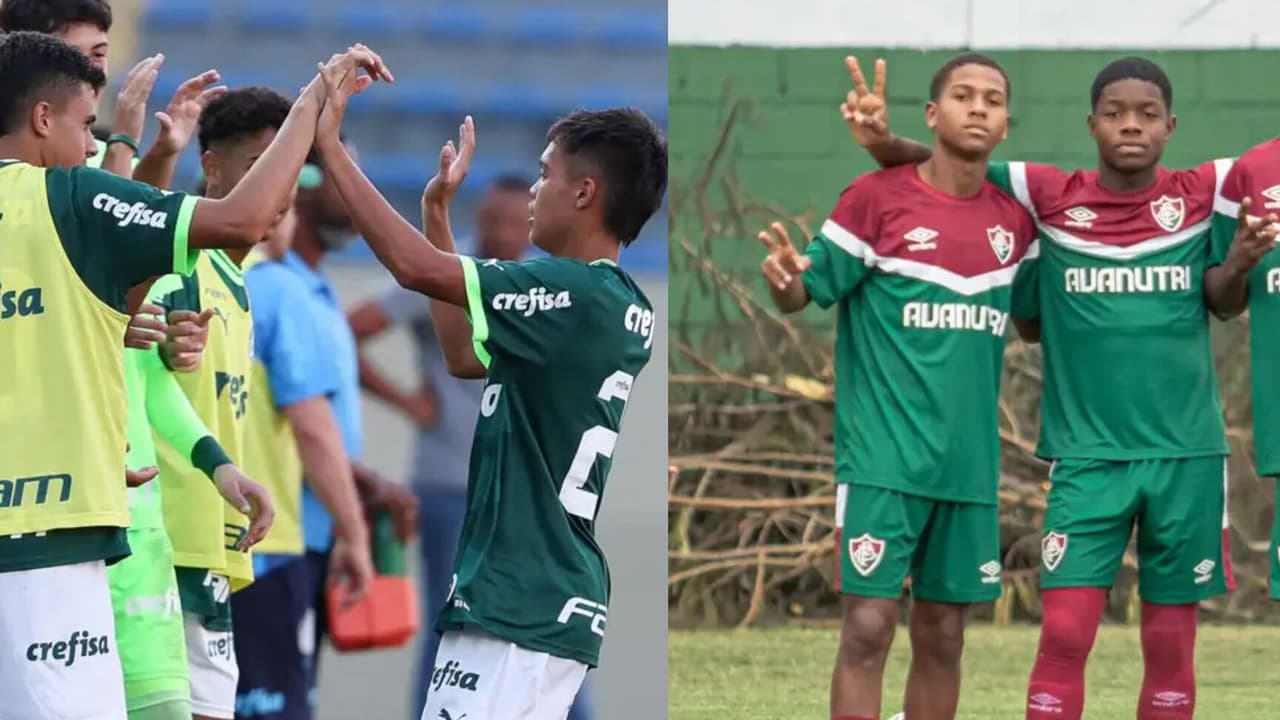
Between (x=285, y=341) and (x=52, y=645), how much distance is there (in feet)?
9.65

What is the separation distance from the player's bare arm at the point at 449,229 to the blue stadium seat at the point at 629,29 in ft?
11.2

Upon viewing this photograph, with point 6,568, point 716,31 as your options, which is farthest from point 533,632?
point 716,31

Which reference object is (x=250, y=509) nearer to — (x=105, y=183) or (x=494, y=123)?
(x=105, y=183)

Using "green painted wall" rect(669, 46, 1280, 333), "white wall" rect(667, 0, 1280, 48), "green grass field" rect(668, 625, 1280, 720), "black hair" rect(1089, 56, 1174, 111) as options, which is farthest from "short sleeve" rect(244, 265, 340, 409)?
"white wall" rect(667, 0, 1280, 48)

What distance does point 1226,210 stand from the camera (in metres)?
5.71

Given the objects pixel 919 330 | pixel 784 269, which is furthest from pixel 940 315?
pixel 784 269

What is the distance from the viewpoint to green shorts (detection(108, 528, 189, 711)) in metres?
4.56

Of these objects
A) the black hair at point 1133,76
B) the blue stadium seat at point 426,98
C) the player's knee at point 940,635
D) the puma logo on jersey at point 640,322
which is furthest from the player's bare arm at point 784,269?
the blue stadium seat at point 426,98

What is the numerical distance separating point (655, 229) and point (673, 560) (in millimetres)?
2140

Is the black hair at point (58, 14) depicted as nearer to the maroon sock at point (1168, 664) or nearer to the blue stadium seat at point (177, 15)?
the blue stadium seat at point (177, 15)

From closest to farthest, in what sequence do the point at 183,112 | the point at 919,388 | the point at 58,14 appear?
the point at 183,112, the point at 58,14, the point at 919,388

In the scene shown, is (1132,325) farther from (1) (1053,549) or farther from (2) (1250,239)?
(1) (1053,549)

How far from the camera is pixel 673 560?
9336 mm

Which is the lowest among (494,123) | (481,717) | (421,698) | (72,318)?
(421,698)
